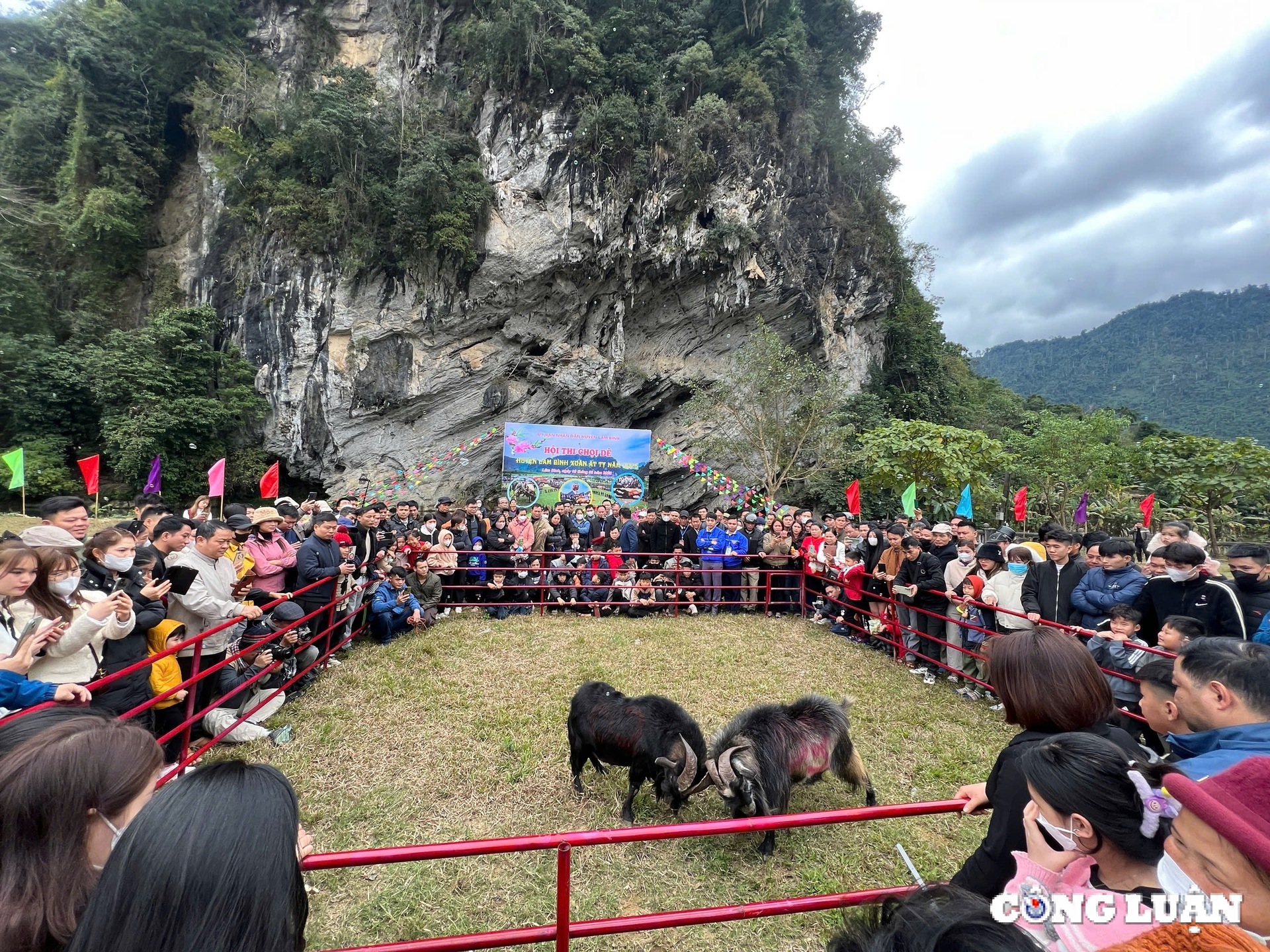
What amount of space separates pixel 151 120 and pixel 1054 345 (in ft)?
492

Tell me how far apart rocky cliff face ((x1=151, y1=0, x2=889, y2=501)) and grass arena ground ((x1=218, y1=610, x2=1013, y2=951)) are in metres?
12.3

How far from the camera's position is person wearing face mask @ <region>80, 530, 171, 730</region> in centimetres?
299

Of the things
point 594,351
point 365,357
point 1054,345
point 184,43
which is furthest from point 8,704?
point 1054,345

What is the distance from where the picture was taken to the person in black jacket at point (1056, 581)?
4461 millimetres

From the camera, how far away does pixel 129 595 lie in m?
3.07

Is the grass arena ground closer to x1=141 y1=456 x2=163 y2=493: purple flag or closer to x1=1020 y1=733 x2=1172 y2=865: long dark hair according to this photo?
x1=1020 y1=733 x2=1172 y2=865: long dark hair

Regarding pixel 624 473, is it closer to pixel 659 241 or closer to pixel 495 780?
pixel 659 241

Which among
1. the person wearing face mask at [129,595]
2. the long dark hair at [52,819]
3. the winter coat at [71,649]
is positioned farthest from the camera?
the person wearing face mask at [129,595]

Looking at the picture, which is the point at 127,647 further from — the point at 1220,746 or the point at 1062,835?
the point at 1220,746

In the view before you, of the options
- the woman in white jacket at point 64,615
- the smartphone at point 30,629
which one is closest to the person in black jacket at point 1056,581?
the woman in white jacket at point 64,615

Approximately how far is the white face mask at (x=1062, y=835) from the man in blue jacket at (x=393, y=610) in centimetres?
645

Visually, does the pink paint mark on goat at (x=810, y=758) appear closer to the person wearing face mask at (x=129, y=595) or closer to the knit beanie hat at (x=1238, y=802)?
the knit beanie hat at (x=1238, y=802)

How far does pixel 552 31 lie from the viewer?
16.6 meters

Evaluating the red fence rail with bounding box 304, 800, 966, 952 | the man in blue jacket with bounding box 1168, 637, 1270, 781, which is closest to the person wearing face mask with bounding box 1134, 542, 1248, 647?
the man in blue jacket with bounding box 1168, 637, 1270, 781
